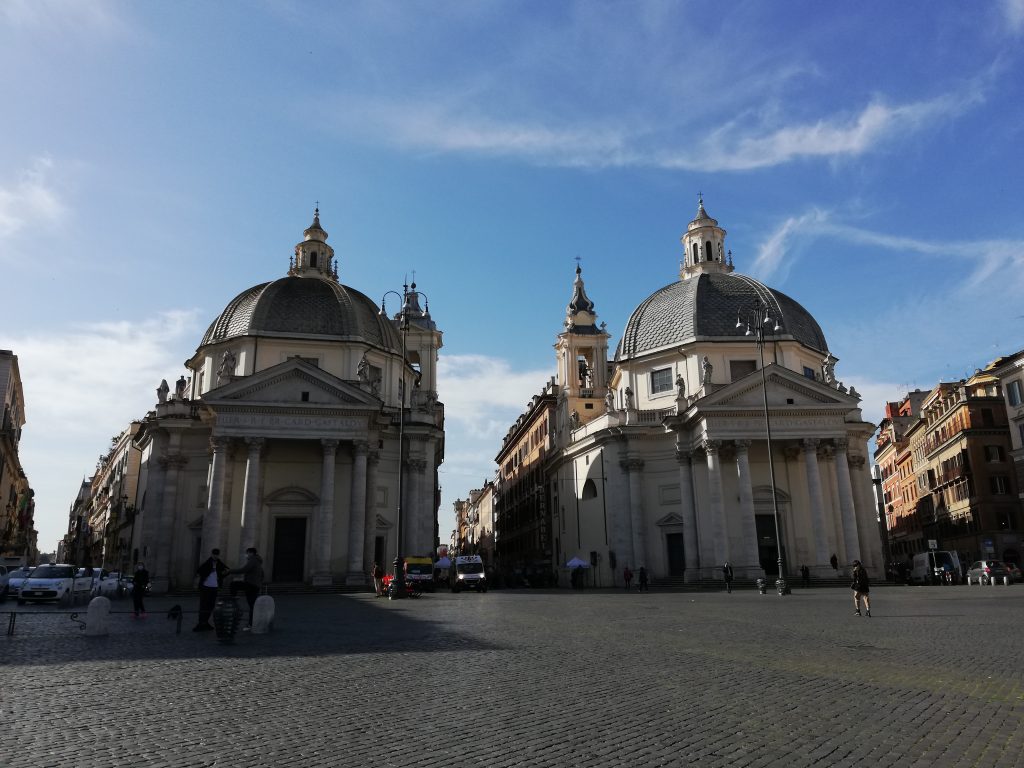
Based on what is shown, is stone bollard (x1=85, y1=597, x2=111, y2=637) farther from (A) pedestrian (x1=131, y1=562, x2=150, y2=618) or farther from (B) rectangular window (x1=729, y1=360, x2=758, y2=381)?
(B) rectangular window (x1=729, y1=360, x2=758, y2=381)

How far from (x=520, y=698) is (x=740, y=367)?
140 feet

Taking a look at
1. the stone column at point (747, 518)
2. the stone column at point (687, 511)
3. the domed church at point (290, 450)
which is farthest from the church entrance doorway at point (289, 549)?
the stone column at point (747, 518)

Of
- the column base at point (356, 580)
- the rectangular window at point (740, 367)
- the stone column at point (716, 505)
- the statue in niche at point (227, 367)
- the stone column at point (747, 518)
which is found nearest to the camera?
the column base at point (356, 580)

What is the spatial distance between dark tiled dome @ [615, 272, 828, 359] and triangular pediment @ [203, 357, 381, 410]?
19.7 meters

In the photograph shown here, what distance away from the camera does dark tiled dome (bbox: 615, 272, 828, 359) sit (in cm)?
4928

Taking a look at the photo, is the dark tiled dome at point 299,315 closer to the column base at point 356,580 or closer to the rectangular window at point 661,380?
the column base at point 356,580

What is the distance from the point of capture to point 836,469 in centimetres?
4366

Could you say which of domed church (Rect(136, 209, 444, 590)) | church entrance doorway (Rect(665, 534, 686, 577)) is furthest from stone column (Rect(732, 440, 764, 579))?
domed church (Rect(136, 209, 444, 590))

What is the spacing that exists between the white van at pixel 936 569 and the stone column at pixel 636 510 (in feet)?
59.2

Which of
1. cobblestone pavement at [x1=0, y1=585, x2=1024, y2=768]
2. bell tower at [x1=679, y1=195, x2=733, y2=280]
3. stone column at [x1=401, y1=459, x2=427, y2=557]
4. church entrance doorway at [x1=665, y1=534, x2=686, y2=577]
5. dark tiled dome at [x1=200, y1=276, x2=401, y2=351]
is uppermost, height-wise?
bell tower at [x1=679, y1=195, x2=733, y2=280]

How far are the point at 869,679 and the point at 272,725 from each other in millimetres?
7238


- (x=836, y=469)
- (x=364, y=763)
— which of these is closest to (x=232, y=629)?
(x=364, y=763)

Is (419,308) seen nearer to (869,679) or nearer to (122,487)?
(122,487)

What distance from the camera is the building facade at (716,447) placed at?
141 ft
